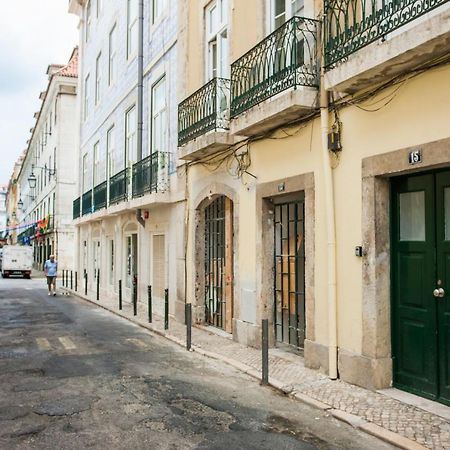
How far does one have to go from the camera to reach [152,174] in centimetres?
1404

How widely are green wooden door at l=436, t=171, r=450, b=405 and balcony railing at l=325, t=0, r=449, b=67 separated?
68.0 inches

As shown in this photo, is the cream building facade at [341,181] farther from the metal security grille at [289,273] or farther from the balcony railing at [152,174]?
the balcony railing at [152,174]

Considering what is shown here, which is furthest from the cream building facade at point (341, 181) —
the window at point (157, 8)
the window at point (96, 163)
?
the window at point (96, 163)

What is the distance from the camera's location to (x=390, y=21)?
5.70 metres

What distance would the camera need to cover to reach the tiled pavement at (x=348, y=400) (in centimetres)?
487

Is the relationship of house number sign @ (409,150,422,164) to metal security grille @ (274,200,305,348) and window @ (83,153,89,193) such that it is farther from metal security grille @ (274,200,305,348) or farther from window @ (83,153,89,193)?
window @ (83,153,89,193)

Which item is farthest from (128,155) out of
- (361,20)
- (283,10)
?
(361,20)

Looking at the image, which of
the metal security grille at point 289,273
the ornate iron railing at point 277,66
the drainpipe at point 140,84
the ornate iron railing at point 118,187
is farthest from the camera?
the ornate iron railing at point 118,187

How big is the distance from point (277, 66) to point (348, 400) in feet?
16.9

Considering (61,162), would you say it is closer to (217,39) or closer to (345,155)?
(217,39)

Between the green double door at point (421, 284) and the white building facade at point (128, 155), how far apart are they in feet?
18.8

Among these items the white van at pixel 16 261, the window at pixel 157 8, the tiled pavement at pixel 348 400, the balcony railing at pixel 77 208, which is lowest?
the tiled pavement at pixel 348 400

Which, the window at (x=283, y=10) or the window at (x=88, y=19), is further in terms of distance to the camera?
the window at (x=88, y=19)

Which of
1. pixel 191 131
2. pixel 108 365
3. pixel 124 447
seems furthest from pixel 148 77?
pixel 124 447
